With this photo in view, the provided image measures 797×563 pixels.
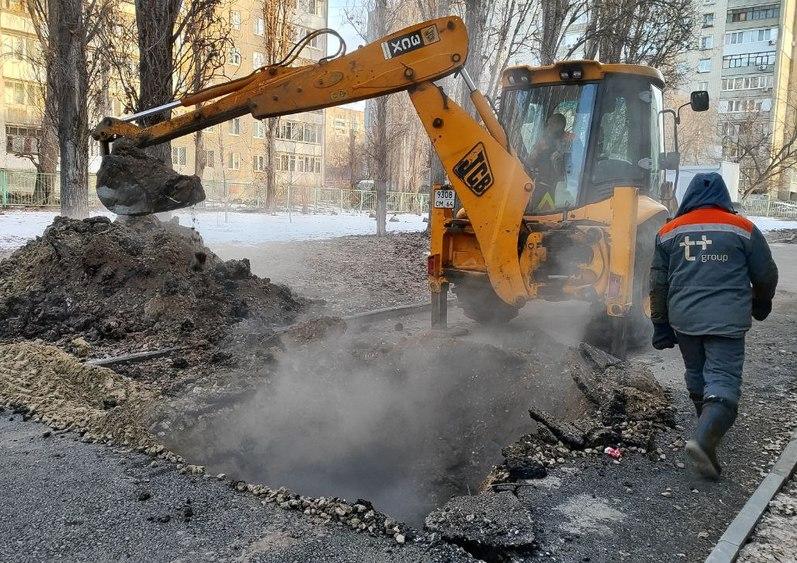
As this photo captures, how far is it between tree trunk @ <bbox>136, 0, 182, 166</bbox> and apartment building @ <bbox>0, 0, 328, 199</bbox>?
1704 cm

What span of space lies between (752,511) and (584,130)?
4500 mm

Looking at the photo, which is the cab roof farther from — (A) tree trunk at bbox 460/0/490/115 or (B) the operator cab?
(A) tree trunk at bbox 460/0/490/115

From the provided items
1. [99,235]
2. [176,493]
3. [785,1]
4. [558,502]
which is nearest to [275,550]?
[176,493]

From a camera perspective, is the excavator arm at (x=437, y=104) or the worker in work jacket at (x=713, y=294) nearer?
the worker in work jacket at (x=713, y=294)

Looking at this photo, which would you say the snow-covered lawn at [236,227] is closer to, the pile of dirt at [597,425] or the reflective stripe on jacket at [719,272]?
the pile of dirt at [597,425]

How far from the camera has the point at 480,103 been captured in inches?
248

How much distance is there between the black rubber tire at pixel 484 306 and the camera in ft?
25.4

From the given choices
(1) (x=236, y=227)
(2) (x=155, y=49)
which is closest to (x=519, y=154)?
(2) (x=155, y=49)

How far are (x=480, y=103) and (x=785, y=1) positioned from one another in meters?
72.5

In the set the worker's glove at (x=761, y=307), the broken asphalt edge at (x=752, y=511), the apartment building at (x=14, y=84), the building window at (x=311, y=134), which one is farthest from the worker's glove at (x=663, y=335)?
the building window at (x=311, y=134)

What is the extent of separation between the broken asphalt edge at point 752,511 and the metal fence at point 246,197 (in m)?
19.9

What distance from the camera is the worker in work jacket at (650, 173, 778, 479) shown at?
13.6 feet

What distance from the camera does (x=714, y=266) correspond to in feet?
14.1

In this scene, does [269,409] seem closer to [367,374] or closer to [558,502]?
[367,374]
